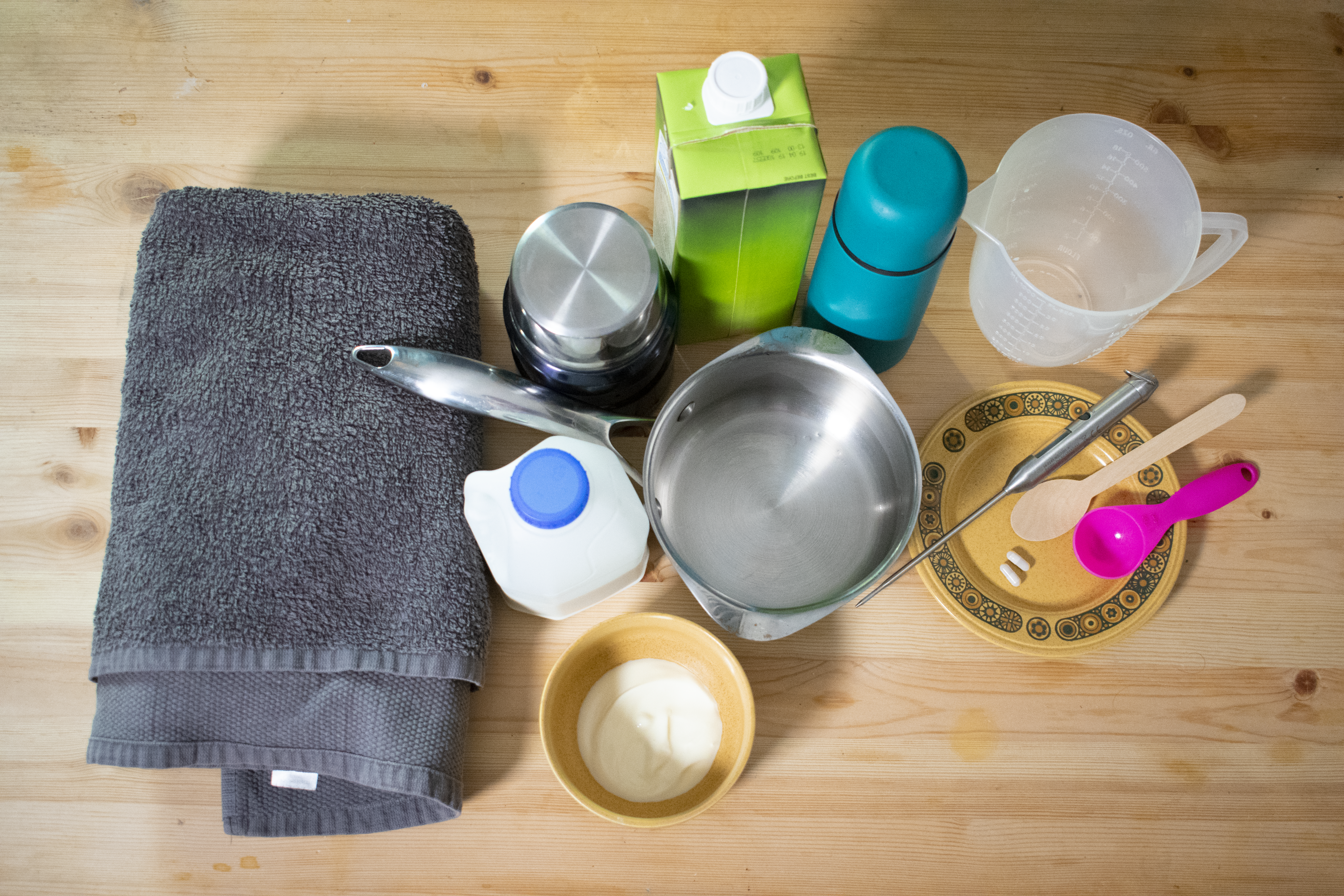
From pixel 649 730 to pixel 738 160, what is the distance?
383 millimetres

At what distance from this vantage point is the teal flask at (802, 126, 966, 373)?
48 cm

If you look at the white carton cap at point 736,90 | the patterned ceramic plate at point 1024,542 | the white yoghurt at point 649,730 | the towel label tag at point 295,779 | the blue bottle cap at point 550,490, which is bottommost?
the towel label tag at point 295,779

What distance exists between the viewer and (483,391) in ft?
1.78

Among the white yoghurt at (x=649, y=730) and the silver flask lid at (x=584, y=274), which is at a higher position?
the silver flask lid at (x=584, y=274)

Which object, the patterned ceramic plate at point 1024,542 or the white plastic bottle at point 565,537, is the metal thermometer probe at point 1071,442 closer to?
the patterned ceramic plate at point 1024,542

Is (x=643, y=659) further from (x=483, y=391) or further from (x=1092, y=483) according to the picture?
(x=1092, y=483)

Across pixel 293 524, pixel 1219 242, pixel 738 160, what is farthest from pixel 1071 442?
pixel 293 524

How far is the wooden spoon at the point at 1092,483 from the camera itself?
59 centimetres

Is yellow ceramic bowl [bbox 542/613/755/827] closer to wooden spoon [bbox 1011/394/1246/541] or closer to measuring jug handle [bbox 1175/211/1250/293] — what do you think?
wooden spoon [bbox 1011/394/1246/541]

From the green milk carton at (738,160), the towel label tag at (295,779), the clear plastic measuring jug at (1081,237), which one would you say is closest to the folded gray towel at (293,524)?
the towel label tag at (295,779)

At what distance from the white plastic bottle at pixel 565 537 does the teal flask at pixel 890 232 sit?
20cm

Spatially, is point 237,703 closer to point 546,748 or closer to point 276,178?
point 546,748

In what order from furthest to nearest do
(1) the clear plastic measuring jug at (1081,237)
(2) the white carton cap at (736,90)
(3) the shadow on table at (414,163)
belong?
(3) the shadow on table at (414,163), (1) the clear plastic measuring jug at (1081,237), (2) the white carton cap at (736,90)

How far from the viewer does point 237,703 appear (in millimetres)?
543
